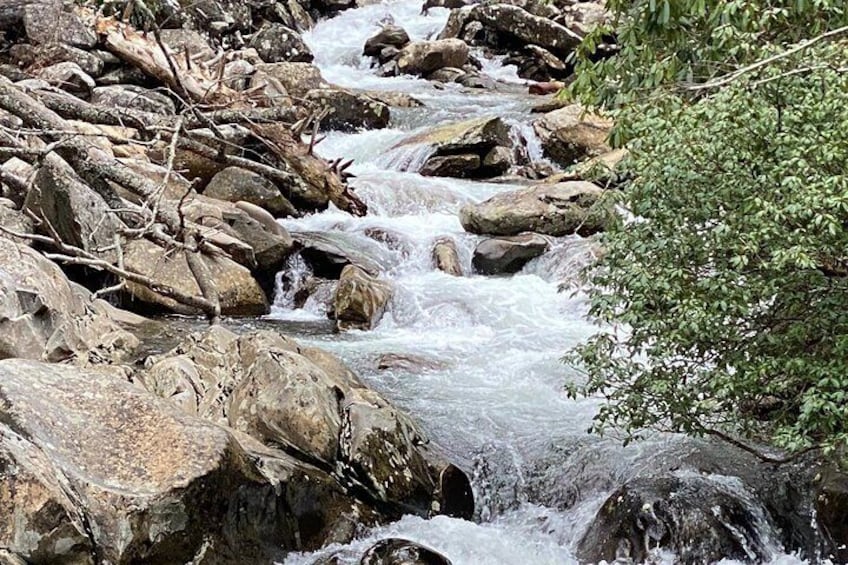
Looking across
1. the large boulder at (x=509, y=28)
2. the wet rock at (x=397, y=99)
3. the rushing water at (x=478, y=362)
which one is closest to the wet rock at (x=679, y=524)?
the rushing water at (x=478, y=362)

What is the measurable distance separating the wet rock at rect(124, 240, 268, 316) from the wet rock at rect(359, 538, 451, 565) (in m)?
4.43

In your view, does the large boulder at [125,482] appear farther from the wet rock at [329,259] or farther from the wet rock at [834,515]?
the wet rock at [329,259]

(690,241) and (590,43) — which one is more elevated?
(590,43)

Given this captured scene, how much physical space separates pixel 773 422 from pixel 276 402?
2902 millimetres

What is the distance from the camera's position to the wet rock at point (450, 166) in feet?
47.6

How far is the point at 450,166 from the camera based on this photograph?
47.8 feet

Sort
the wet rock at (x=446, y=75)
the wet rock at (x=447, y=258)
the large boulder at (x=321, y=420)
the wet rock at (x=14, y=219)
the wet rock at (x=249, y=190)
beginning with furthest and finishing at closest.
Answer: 1. the wet rock at (x=446, y=75)
2. the wet rock at (x=249, y=190)
3. the wet rock at (x=447, y=258)
4. the wet rock at (x=14, y=219)
5. the large boulder at (x=321, y=420)

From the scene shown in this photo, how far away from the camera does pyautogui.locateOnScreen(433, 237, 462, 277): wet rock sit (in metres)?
10.8

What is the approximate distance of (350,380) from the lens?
629 centimetres

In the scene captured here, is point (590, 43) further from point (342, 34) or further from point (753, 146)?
point (342, 34)

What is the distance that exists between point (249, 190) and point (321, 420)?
6.89m

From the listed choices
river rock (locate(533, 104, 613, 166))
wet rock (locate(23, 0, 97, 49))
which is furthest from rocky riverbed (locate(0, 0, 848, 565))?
wet rock (locate(23, 0, 97, 49))

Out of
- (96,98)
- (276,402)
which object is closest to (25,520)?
(276,402)

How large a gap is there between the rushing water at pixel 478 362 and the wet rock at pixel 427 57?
6.58 m
